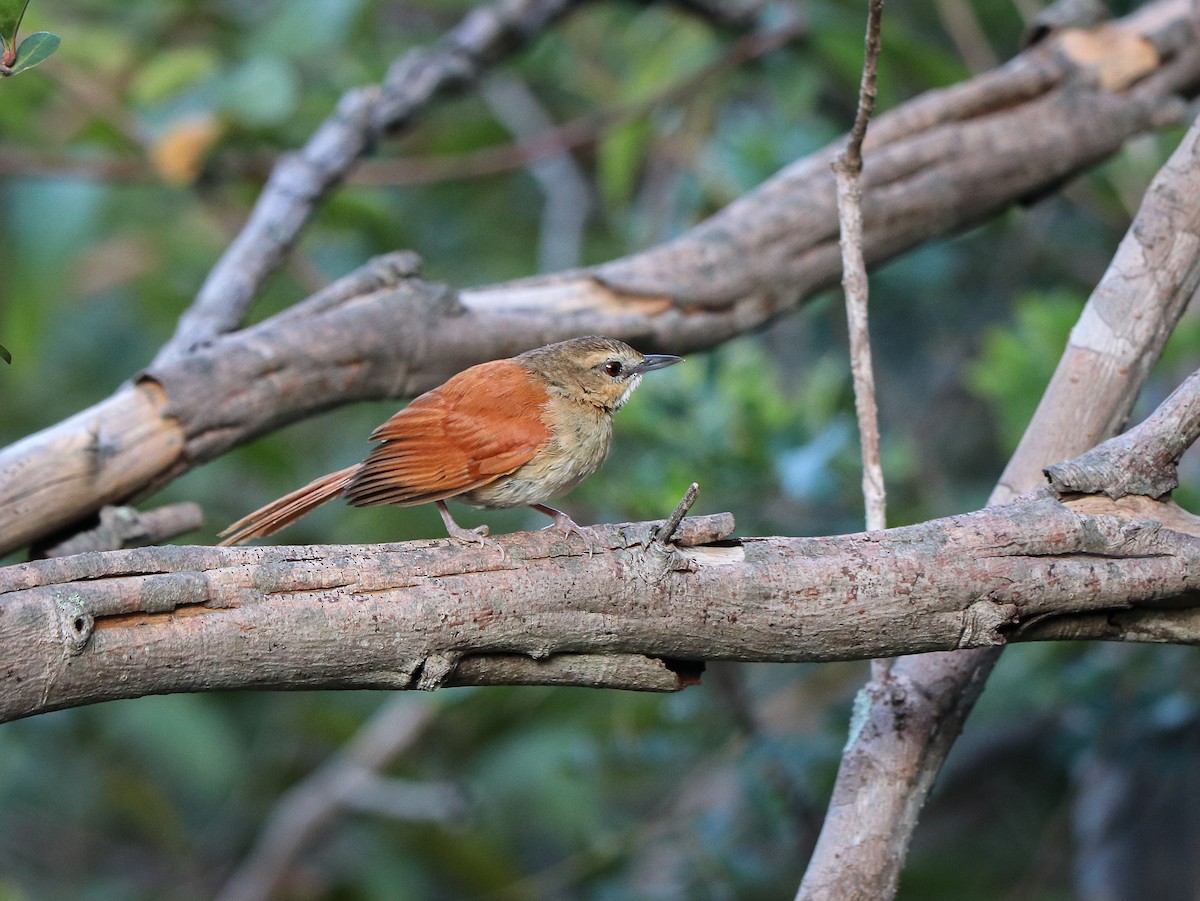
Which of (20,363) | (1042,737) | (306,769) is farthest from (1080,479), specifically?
(306,769)

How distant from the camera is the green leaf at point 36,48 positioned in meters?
1.87

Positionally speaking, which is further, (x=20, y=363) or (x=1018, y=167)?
(x=20, y=363)

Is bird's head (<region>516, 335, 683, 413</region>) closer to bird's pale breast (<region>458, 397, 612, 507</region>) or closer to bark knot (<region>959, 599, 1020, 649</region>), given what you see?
bird's pale breast (<region>458, 397, 612, 507</region>)

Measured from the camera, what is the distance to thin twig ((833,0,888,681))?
2.70 m

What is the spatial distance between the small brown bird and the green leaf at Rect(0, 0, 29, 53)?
122 cm

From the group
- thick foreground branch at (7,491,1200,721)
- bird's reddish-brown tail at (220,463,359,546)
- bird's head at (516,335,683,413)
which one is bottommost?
thick foreground branch at (7,491,1200,721)

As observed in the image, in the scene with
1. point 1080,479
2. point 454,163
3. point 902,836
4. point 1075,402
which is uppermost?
Answer: point 454,163

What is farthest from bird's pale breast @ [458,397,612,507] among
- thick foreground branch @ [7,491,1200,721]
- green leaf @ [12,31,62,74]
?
green leaf @ [12,31,62,74]

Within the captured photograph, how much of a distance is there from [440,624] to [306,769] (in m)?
5.51

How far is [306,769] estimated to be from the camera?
7.15 meters

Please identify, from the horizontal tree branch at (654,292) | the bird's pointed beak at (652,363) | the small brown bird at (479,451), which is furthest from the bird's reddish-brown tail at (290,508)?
the bird's pointed beak at (652,363)

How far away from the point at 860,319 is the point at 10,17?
1.79 metres

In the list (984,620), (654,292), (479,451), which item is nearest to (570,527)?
(479,451)

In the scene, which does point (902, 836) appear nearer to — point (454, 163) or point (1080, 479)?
point (1080, 479)
